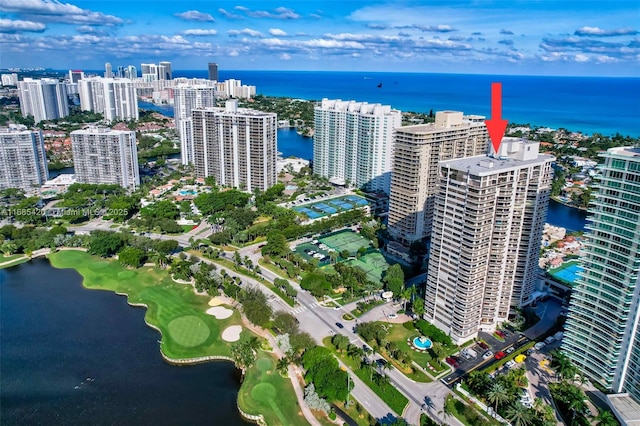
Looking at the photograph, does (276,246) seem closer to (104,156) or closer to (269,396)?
(269,396)

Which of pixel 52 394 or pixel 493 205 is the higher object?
pixel 493 205

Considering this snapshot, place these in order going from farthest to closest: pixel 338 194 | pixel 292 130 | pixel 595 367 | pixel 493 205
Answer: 1. pixel 292 130
2. pixel 338 194
3. pixel 493 205
4. pixel 595 367

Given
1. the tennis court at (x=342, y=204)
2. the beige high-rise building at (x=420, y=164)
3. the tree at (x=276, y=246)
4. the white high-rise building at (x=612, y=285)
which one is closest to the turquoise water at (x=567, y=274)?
the white high-rise building at (x=612, y=285)

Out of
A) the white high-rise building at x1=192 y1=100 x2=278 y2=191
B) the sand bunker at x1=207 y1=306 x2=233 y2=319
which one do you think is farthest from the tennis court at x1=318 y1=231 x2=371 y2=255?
the white high-rise building at x1=192 y1=100 x2=278 y2=191

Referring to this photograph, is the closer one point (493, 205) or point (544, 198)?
point (493, 205)

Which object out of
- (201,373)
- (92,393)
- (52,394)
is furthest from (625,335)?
(52,394)

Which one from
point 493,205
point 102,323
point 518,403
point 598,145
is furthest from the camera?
point 598,145

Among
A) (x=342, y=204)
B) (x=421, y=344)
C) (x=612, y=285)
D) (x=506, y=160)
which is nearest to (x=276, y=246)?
(x=342, y=204)

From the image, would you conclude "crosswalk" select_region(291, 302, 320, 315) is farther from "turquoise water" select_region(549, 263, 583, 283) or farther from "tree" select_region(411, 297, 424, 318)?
"turquoise water" select_region(549, 263, 583, 283)

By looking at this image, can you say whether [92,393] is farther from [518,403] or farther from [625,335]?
[625,335]
